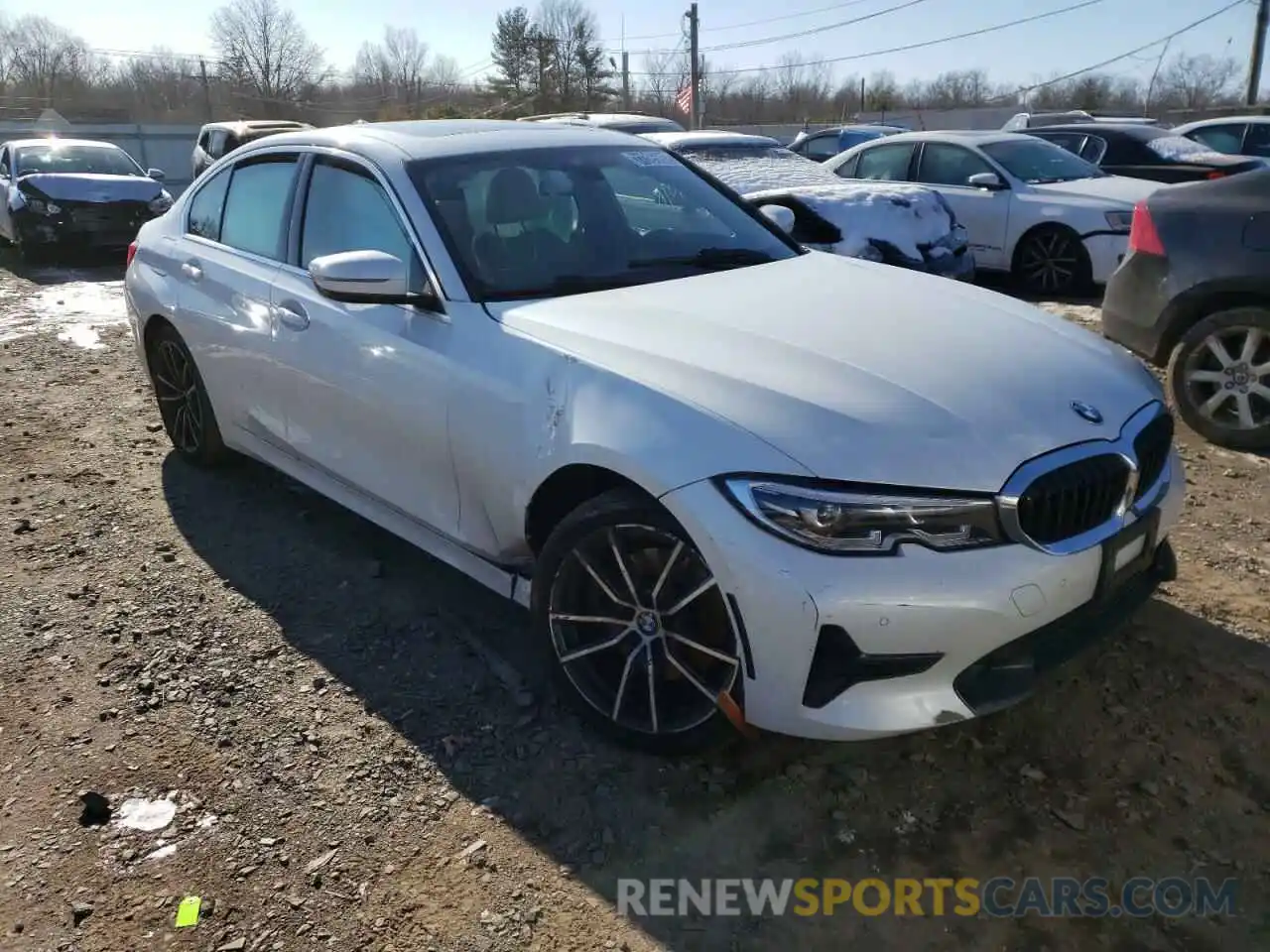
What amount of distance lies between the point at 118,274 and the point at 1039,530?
40.0ft

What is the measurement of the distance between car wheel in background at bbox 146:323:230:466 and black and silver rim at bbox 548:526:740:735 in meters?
2.59

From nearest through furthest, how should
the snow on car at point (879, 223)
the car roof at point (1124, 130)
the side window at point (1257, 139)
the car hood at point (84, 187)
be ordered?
the snow on car at point (879, 223) → the car roof at point (1124, 130) → the car hood at point (84, 187) → the side window at point (1257, 139)

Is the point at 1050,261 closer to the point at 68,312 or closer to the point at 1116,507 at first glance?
the point at 1116,507

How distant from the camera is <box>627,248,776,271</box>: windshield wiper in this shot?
3.38 meters

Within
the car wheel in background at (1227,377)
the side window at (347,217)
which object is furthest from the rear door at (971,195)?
the side window at (347,217)

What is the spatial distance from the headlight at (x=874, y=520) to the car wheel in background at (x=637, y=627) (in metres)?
0.28

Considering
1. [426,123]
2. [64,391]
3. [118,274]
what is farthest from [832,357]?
[118,274]

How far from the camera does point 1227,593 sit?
3.51 meters

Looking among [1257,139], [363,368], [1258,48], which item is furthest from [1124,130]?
[1258,48]

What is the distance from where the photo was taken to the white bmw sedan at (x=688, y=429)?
226 cm

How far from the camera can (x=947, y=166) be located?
9.55 meters

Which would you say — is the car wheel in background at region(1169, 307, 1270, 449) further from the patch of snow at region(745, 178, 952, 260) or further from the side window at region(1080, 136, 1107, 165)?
the side window at region(1080, 136, 1107, 165)

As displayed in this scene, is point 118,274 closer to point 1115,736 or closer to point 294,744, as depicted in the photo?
point 294,744

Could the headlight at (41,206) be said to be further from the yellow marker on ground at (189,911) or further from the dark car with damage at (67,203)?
the yellow marker on ground at (189,911)
